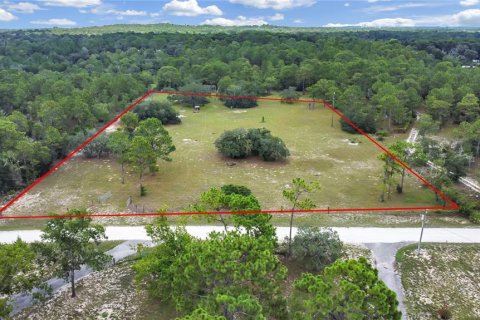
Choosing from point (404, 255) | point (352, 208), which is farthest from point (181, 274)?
point (352, 208)

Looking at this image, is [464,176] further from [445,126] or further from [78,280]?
[78,280]

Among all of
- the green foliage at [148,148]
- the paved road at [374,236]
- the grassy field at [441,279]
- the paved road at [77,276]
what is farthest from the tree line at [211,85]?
the grassy field at [441,279]

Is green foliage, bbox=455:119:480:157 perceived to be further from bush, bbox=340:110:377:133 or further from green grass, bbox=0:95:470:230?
bush, bbox=340:110:377:133

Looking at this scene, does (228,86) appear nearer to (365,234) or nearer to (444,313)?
(365,234)

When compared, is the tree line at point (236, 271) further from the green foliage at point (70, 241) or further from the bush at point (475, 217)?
the bush at point (475, 217)

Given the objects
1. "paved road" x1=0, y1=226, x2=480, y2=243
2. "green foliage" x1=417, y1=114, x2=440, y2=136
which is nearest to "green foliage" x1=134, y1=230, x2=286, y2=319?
"paved road" x1=0, y1=226, x2=480, y2=243
